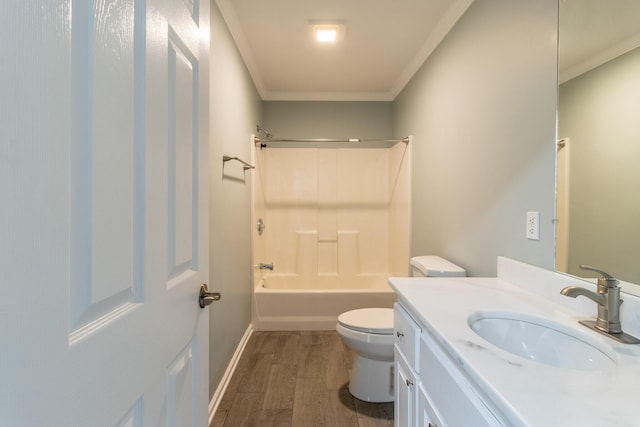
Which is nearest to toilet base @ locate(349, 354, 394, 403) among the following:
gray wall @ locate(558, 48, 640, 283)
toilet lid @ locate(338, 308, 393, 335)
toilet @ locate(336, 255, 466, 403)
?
toilet @ locate(336, 255, 466, 403)

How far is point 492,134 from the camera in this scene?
5.17 feet

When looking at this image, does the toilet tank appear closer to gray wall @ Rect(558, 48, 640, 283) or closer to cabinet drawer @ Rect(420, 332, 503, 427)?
gray wall @ Rect(558, 48, 640, 283)

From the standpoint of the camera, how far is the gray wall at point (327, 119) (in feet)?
11.5

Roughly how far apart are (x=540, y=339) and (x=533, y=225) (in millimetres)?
505

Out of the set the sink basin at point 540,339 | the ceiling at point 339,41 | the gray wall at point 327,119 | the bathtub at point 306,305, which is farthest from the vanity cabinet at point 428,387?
the gray wall at point 327,119

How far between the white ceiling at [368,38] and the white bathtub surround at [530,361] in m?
0.81

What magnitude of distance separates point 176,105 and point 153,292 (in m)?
0.45

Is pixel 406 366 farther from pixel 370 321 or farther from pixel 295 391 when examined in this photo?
pixel 295 391

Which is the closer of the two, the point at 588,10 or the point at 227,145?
the point at 588,10

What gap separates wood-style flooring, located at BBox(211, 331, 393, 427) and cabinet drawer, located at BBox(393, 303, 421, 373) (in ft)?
2.47

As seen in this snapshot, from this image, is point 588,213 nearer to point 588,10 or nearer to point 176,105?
point 588,10

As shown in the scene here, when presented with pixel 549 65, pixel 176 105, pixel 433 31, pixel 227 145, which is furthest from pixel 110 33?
pixel 433 31

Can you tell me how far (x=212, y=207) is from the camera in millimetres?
1790

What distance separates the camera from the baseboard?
5.78 ft
